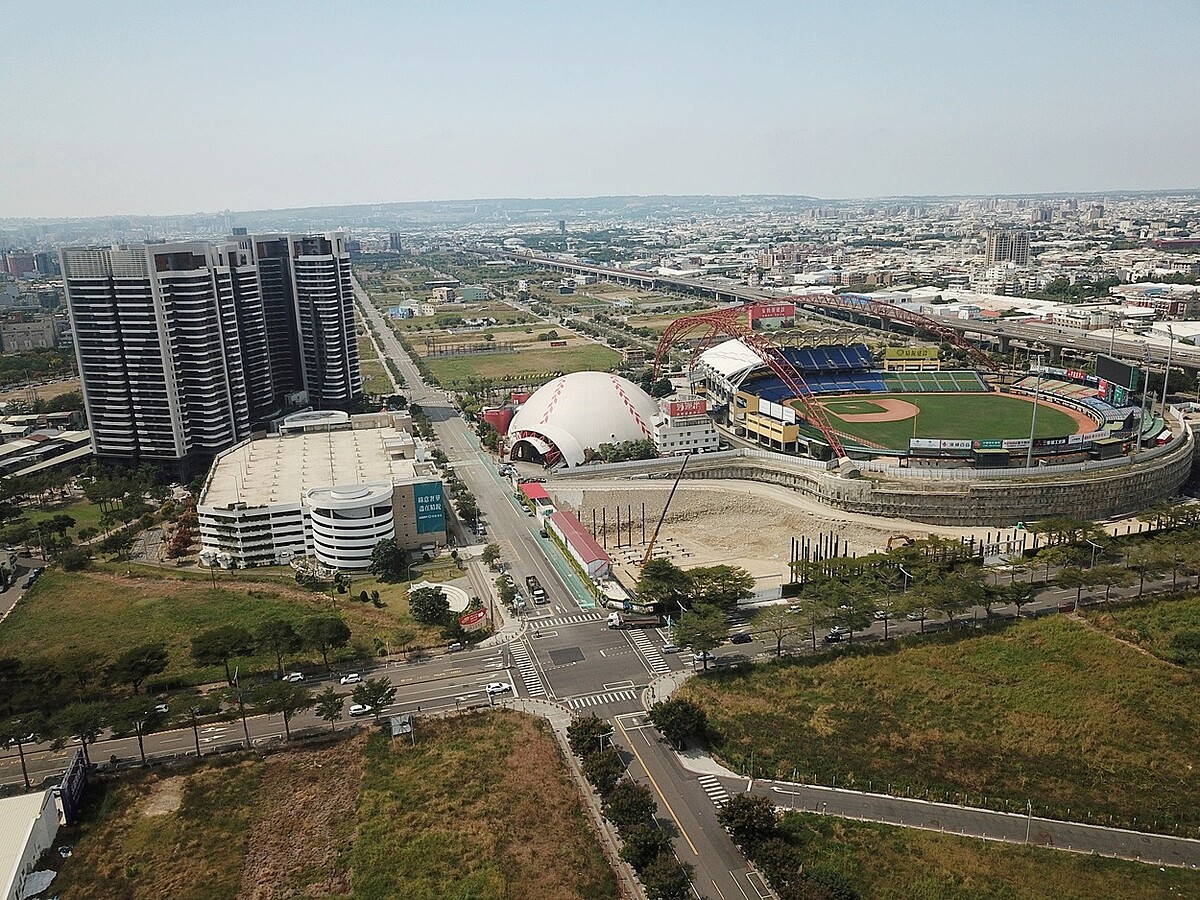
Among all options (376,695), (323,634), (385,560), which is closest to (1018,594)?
(376,695)

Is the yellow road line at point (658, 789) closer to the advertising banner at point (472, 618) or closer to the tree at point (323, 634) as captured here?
the advertising banner at point (472, 618)

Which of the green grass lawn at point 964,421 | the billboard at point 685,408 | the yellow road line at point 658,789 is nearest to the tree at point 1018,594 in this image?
the yellow road line at point 658,789

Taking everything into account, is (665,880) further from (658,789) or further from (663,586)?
(663,586)

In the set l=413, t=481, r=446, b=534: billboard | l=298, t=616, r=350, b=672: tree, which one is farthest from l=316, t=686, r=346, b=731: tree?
l=413, t=481, r=446, b=534: billboard

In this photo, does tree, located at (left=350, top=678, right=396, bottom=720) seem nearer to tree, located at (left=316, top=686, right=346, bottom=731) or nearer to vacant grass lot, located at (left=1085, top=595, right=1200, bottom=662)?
tree, located at (left=316, top=686, right=346, bottom=731)

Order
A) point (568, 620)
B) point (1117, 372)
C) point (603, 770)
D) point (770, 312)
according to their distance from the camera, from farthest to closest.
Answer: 1. point (770, 312)
2. point (1117, 372)
3. point (568, 620)
4. point (603, 770)

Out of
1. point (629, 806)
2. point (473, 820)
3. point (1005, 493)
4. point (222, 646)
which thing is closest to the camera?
point (629, 806)
